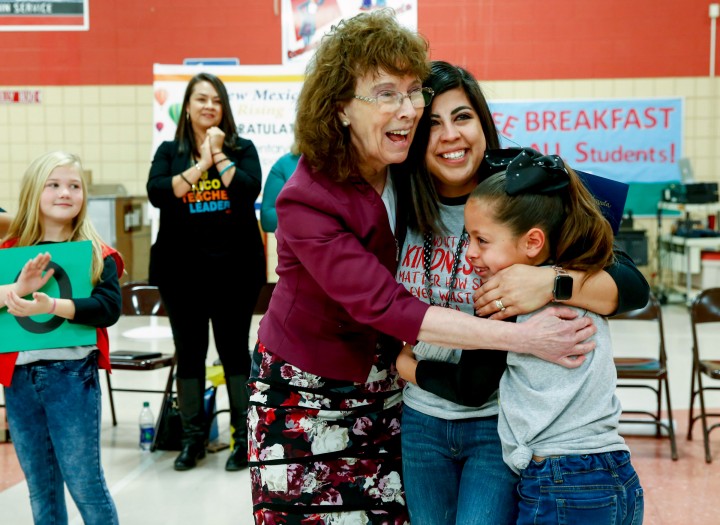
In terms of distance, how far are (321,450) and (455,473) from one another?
336mm

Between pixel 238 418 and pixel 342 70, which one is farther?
pixel 238 418

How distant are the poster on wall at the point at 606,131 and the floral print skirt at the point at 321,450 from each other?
7.54 m

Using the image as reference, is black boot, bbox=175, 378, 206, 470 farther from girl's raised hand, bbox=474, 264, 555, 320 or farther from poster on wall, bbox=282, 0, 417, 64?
poster on wall, bbox=282, 0, 417, 64

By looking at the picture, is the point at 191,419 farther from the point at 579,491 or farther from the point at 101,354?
the point at 579,491

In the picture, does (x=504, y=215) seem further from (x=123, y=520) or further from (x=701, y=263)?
(x=701, y=263)

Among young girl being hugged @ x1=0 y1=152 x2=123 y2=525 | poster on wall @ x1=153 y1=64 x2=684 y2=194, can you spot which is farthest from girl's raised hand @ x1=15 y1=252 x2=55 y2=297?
poster on wall @ x1=153 y1=64 x2=684 y2=194

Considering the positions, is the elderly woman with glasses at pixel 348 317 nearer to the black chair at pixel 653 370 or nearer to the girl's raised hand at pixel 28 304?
the girl's raised hand at pixel 28 304

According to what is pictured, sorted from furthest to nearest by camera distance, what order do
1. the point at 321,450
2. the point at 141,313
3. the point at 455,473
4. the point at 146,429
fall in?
the point at 141,313 < the point at 146,429 < the point at 321,450 < the point at 455,473

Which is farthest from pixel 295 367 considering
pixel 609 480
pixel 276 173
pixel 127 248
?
pixel 127 248

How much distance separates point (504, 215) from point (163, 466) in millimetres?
3368

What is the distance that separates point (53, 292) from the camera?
9.85 feet

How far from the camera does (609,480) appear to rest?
167 centimetres

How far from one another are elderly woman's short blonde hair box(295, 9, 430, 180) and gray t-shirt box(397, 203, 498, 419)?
253 mm

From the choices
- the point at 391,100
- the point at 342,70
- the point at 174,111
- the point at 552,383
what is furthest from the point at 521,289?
the point at 174,111
